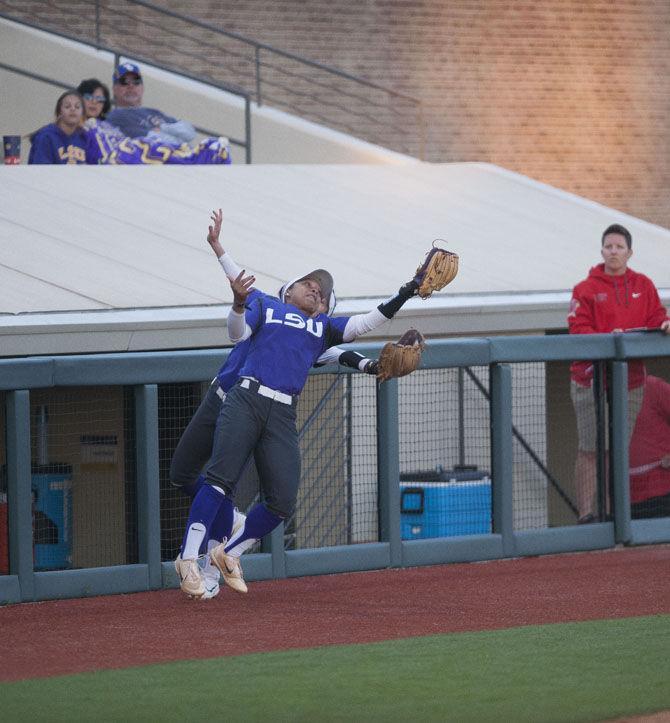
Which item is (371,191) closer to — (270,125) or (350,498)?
(270,125)

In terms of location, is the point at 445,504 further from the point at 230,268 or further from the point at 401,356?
the point at 230,268

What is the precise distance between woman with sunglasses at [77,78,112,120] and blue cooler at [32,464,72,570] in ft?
16.8

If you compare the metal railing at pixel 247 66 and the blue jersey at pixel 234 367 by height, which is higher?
the metal railing at pixel 247 66

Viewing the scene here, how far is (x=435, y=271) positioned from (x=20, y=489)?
238 centimetres

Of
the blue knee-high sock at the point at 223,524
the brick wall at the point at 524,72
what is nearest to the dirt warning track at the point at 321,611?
the blue knee-high sock at the point at 223,524

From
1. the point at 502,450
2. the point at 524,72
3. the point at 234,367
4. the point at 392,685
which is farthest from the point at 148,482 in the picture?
the point at 524,72

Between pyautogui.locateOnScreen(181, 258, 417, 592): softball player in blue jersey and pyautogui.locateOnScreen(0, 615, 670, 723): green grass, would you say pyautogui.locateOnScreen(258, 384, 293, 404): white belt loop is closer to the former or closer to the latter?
pyautogui.locateOnScreen(181, 258, 417, 592): softball player in blue jersey

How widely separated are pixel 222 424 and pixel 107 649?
1404mm

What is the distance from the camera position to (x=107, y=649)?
6805mm

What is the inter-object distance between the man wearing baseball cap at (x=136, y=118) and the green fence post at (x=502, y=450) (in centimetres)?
462

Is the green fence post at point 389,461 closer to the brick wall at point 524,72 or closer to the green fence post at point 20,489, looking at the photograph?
the green fence post at point 20,489

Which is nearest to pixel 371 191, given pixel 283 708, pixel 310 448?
pixel 310 448

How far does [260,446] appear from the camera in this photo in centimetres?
784

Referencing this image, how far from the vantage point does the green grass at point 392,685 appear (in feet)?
18.0
